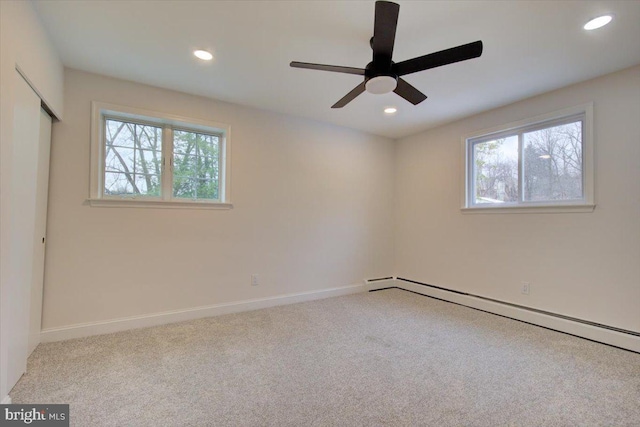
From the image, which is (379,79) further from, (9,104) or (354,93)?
(9,104)

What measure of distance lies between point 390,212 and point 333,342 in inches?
106

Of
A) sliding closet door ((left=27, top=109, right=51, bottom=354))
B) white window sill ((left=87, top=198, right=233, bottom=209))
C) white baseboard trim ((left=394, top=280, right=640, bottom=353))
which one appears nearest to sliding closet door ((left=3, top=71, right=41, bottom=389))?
sliding closet door ((left=27, top=109, right=51, bottom=354))

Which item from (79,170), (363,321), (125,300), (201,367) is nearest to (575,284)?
(363,321)

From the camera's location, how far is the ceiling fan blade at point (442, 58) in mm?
1540

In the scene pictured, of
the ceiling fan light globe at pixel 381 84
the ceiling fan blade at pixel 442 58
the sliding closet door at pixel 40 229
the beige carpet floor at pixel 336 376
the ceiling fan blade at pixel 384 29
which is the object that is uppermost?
the ceiling fan blade at pixel 384 29

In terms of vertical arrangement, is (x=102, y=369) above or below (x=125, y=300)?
below

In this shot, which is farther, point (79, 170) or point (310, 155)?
point (310, 155)

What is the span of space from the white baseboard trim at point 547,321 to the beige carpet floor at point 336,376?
0.33 ft

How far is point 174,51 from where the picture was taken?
7.53 feet

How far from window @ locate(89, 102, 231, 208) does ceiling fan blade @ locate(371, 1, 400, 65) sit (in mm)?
2135

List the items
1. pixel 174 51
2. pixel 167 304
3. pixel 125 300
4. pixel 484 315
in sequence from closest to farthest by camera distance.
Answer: pixel 174 51
pixel 125 300
pixel 167 304
pixel 484 315

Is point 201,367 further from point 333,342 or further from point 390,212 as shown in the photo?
point 390,212

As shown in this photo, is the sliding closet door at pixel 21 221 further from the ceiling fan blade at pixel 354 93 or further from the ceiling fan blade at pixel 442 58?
A: the ceiling fan blade at pixel 442 58

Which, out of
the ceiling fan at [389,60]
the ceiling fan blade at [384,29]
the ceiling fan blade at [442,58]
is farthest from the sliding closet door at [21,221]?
the ceiling fan blade at [442,58]
